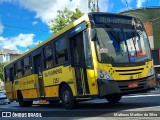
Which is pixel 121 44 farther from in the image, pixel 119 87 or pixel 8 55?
pixel 8 55

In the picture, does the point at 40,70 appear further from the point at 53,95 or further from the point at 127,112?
the point at 127,112

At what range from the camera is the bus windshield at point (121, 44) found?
38.5 feet

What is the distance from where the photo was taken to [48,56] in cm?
1522

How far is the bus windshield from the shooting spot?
1173cm

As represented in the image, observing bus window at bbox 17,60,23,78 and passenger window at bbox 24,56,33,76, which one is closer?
passenger window at bbox 24,56,33,76

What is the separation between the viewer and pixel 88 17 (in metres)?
12.0

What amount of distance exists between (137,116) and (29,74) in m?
9.71

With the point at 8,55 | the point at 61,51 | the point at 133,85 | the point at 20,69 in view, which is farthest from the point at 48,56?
the point at 8,55

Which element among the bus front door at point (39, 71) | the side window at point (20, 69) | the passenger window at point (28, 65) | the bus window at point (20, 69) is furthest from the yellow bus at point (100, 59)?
the bus window at point (20, 69)

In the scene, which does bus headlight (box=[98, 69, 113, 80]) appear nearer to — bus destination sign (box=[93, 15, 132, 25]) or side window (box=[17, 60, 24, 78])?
bus destination sign (box=[93, 15, 132, 25])

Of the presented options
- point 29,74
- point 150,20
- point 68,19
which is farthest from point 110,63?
point 150,20

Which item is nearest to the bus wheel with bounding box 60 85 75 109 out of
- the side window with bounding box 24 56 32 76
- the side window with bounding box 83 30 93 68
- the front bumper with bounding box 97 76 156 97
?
the side window with bounding box 83 30 93 68

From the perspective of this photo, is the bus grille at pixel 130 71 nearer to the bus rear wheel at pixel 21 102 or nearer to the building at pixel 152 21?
the bus rear wheel at pixel 21 102

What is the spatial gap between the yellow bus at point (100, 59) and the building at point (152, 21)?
111 feet
